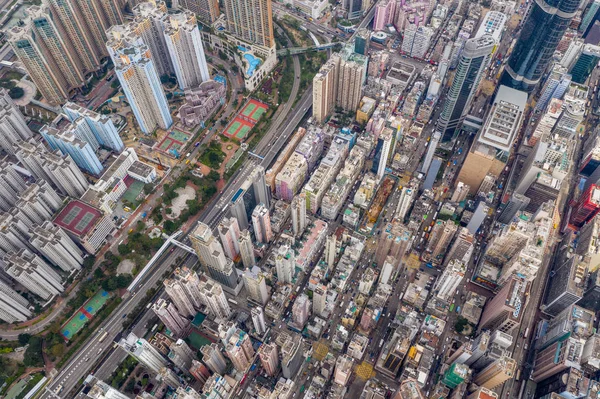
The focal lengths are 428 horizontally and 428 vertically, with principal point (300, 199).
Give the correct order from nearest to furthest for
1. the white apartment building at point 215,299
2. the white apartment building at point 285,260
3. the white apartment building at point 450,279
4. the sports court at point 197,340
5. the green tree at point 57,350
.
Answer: the white apartment building at point 215,299
the white apartment building at point 450,279
the green tree at point 57,350
the white apartment building at point 285,260
the sports court at point 197,340

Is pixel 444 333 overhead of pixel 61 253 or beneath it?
overhead

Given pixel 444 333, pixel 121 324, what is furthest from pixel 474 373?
pixel 121 324

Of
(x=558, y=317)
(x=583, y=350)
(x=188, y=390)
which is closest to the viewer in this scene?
(x=188, y=390)

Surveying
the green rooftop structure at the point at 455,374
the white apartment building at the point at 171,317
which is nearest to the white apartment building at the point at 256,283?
the white apartment building at the point at 171,317

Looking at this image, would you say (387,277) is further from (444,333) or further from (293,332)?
(293,332)

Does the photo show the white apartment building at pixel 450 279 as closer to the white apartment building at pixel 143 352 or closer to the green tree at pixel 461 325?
the green tree at pixel 461 325

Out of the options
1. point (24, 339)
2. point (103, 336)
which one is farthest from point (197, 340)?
point (24, 339)

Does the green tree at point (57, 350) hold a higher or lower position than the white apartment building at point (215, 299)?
lower

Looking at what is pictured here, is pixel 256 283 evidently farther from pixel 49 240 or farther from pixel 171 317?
pixel 49 240
